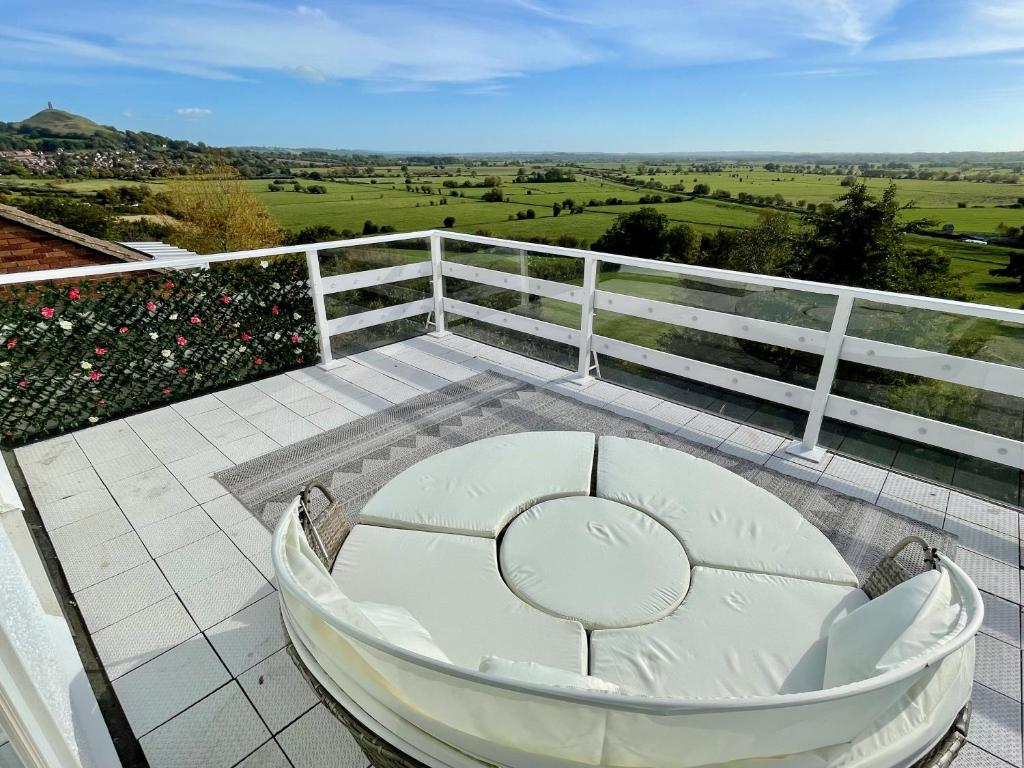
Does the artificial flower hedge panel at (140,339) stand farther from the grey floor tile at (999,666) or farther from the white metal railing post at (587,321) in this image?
the grey floor tile at (999,666)

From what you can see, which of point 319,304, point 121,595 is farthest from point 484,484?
point 319,304

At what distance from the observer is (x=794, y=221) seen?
758 inches

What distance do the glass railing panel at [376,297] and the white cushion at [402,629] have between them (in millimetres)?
3712

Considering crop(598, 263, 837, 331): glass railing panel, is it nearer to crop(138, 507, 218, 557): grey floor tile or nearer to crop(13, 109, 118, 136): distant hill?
crop(138, 507, 218, 557): grey floor tile

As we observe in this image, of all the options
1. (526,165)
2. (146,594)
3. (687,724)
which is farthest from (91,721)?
(526,165)

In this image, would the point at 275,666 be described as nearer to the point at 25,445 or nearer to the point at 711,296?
the point at 25,445

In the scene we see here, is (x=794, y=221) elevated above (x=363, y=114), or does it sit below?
below

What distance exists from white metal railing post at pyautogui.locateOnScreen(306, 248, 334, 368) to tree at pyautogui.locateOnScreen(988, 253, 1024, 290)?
23.4 meters

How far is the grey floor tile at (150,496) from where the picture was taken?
2.63m

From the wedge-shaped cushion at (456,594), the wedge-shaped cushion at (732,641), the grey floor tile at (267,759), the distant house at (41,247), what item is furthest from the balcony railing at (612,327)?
the distant house at (41,247)

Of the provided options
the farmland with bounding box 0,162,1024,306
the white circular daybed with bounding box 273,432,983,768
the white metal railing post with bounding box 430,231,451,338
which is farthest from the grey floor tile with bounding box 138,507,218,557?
the farmland with bounding box 0,162,1024,306

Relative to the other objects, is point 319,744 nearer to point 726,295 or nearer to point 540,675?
point 540,675

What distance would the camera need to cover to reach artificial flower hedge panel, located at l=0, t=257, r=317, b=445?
3.23 metres

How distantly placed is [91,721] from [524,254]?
390cm
